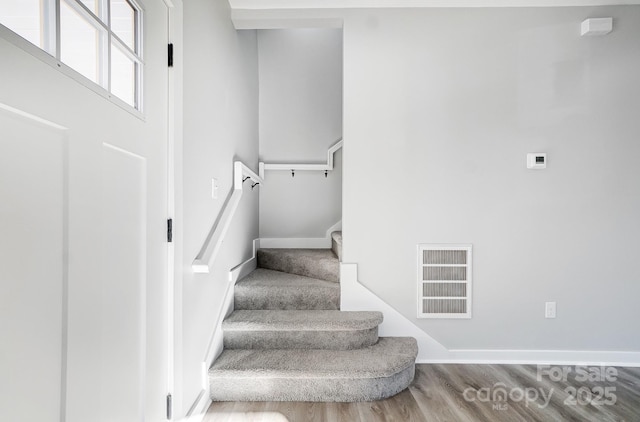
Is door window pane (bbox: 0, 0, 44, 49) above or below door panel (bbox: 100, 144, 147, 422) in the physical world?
above

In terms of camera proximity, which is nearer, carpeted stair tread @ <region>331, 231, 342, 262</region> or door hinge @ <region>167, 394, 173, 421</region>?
door hinge @ <region>167, 394, 173, 421</region>

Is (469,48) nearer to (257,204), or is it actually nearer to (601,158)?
(601,158)

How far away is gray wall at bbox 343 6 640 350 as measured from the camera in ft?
8.73

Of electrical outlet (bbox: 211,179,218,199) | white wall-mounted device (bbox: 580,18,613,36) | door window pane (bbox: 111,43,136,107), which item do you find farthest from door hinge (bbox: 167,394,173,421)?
white wall-mounted device (bbox: 580,18,613,36)

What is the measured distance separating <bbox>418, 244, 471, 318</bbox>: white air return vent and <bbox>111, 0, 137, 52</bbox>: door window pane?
7.15 ft

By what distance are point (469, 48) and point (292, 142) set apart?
1.84m

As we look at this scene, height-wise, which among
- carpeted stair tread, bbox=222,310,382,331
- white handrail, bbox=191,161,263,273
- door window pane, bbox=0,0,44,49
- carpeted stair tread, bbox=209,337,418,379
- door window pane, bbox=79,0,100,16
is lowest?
carpeted stair tread, bbox=209,337,418,379

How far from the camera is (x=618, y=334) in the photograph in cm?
268

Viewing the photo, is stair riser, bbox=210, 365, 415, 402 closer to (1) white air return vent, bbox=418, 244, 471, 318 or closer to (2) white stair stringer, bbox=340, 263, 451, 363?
(2) white stair stringer, bbox=340, 263, 451, 363

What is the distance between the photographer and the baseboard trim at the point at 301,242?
379cm

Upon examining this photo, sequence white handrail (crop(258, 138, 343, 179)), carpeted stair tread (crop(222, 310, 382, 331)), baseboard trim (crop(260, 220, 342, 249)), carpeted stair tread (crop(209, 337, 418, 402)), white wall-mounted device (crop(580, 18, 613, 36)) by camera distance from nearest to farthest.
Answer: carpeted stair tread (crop(209, 337, 418, 402))
carpeted stair tread (crop(222, 310, 382, 331))
white wall-mounted device (crop(580, 18, 613, 36))
white handrail (crop(258, 138, 343, 179))
baseboard trim (crop(260, 220, 342, 249))

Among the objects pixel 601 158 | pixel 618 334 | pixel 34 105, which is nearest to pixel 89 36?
pixel 34 105

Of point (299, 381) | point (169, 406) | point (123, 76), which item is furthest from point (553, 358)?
point (123, 76)

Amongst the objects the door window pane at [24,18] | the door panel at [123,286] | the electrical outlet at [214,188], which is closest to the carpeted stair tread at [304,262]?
the electrical outlet at [214,188]
